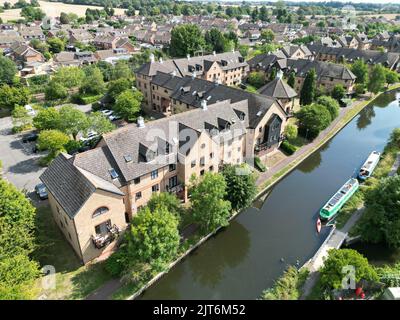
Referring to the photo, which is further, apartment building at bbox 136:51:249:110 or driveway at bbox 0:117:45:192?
apartment building at bbox 136:51:249:110

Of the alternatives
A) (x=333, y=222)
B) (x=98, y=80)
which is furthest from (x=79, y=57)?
(x=333, y=222)

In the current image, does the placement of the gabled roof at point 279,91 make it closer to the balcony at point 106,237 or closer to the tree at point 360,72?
the tree at point 360,72

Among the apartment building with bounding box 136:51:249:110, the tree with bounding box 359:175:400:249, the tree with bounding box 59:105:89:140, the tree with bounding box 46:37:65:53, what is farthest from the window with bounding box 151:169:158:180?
the tree with bounding box 46:37:65:53

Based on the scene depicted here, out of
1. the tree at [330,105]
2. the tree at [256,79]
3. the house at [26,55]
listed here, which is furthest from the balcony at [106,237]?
the house at [26,55]

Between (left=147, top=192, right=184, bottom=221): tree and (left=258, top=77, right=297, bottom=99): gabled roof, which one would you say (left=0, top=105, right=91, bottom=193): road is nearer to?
(left=147, top=192, right=184, bottom=221): tree

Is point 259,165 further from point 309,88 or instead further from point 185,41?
point 185,41

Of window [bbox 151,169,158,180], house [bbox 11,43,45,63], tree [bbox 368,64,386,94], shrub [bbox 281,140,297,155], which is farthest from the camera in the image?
house [bbox 11,43,45,63]
